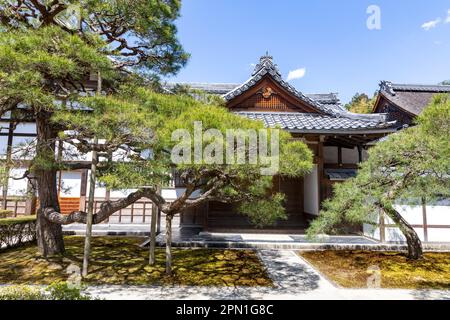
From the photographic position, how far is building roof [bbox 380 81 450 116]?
16.8 meters

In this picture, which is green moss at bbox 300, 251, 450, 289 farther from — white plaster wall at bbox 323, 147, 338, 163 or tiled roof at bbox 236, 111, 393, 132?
white plaster wall at bbox 323, 147, 338, 163

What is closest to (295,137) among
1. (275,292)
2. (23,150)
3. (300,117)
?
(300,117)

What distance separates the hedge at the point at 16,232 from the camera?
23.9 feet

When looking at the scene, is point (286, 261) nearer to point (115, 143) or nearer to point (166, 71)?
point (115, 143)

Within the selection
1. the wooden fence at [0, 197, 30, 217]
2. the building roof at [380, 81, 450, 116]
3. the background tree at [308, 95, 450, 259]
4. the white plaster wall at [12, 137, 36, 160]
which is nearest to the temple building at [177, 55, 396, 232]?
the background tree at [308, 95, 450, 259]

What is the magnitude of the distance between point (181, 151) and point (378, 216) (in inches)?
289

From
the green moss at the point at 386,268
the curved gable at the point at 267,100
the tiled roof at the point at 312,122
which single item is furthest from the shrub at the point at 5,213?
the green moss at the point at 386,268

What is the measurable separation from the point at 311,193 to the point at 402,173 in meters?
4.63

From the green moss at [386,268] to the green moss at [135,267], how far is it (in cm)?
159

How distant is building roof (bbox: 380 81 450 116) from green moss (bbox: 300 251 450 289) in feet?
40.6

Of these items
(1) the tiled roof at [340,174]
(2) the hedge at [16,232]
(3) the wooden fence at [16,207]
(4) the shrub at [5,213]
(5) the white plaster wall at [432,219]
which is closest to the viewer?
(2) the hedge at [16,232]

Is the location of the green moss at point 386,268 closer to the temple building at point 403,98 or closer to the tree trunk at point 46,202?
the tree trunk at point 46,202

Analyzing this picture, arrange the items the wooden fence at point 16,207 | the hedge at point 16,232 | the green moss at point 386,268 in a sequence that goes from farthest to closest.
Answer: the wooden fence at point 16,207 < the hedge at point 16,232 < the green moss at point 386,268
